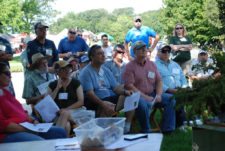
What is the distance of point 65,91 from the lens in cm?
507

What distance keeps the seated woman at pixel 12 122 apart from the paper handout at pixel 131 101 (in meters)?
1.57

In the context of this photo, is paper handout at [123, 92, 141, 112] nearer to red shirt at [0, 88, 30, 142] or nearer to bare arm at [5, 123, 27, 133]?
red shirt at [0, 88, 30, 142]

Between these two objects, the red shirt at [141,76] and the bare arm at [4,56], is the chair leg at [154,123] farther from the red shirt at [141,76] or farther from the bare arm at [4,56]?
the bare arm at [4,56]

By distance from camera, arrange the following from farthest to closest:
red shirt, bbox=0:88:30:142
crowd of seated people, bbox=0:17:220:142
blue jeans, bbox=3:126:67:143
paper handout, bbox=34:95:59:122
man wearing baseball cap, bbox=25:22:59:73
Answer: man wearing baseball cap, bbox=25:22:59:73
paper handout, bbox=34:95:59:122
crowd of seated people, bbox=0:17:220:142
red shirt, bbox=0:88:30:142
blue jeans, bbox=3:126:67:143

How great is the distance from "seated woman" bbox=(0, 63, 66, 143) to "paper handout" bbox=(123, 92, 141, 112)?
5.14ft

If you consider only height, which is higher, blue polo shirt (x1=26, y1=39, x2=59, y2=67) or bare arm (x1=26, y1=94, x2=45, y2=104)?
blue polo shirt (x1=26, y1=39, x2=59, y2=67)

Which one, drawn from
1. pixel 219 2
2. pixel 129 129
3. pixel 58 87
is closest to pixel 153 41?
pixel 129 129

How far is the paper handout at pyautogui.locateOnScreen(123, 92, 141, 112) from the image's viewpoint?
5.36 metres

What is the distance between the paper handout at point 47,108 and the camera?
4754 mm

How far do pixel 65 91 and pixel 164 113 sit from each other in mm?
1517

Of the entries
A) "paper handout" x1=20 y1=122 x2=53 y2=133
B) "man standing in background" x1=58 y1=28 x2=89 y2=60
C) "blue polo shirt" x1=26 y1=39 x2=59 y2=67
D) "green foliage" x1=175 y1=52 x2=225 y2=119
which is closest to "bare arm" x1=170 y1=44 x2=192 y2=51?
"man standing in background" x1=58 y1=28 x2=89 y2=60

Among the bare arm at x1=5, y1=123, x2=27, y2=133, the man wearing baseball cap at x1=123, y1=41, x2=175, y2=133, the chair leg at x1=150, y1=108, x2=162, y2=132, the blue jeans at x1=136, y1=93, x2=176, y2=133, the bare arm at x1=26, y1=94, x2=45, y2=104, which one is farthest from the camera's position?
the chair leg at x1=150, y1=108, x2=162, y2=132

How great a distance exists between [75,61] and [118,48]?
75cm

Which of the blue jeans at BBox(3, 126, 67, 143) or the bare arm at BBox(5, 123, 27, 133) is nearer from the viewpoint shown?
the blue jeans at BBox(3, 126, 67, 143)
